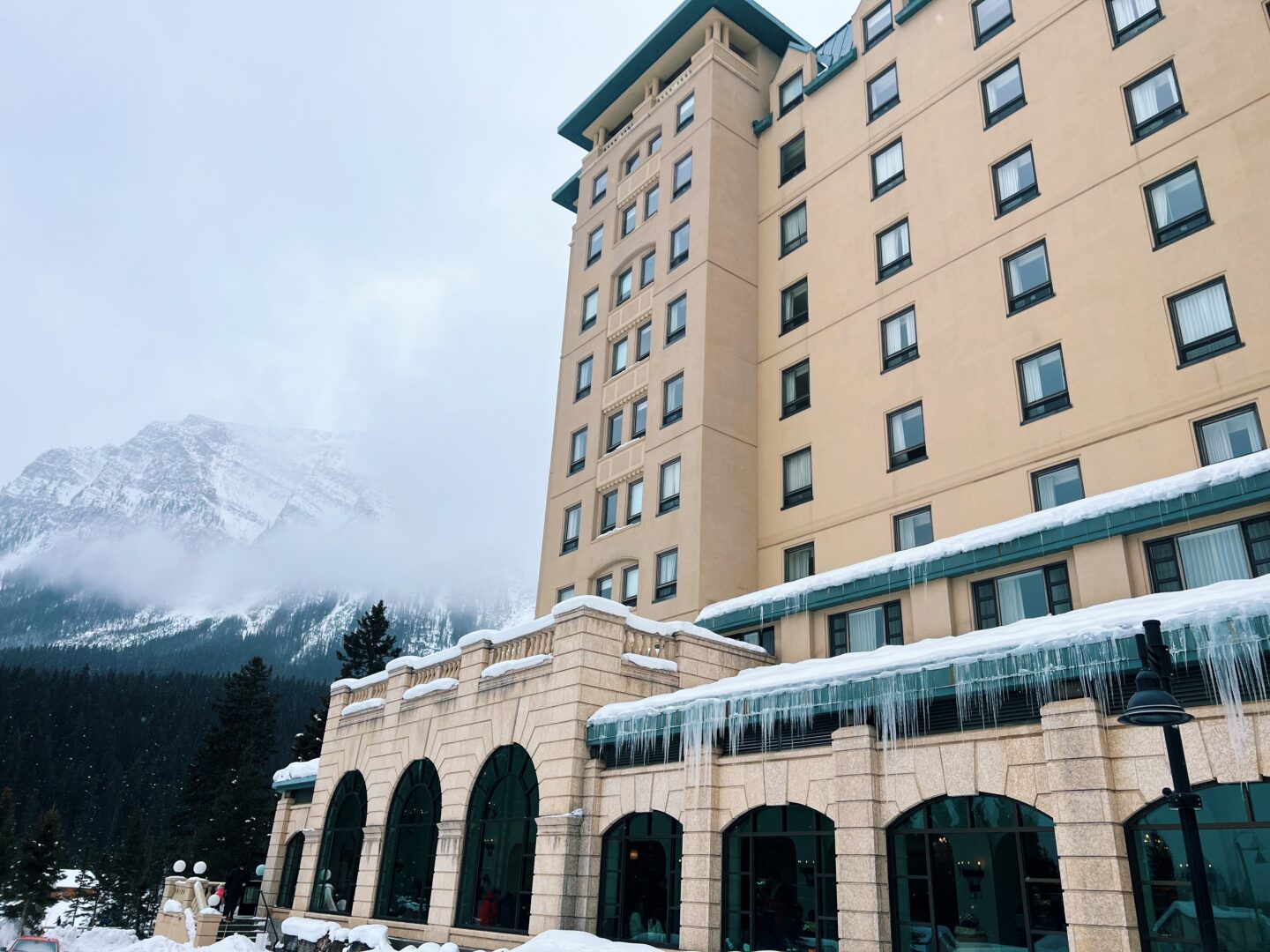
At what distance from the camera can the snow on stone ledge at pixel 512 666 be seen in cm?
2311

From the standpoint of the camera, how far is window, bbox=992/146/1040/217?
83.6ft

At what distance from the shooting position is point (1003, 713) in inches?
584

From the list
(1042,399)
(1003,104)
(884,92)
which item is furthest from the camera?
(884,92)

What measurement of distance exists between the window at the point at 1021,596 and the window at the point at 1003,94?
13265mm

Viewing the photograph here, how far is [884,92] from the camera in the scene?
3161 cm

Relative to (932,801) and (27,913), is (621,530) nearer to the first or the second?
A: (932,801)

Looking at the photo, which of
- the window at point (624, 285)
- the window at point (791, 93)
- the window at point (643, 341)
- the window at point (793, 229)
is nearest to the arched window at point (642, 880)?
the window at point (643, 341)

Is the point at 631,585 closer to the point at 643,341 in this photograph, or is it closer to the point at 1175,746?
the point at 643,341

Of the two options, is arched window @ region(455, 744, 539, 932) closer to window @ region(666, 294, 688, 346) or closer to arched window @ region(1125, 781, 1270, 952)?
arched window @ region(1125, 781, 1270, 952)

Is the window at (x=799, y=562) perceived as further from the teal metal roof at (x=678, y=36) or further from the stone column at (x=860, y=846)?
the teal metal roof at (x=678, y=36)

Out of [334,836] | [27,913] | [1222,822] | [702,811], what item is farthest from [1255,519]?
[27,913]

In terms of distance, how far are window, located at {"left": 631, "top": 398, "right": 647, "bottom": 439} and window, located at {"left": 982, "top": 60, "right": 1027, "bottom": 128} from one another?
46.0ft

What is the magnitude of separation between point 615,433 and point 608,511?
9.79 ft

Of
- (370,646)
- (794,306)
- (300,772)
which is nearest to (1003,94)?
(794,306)
